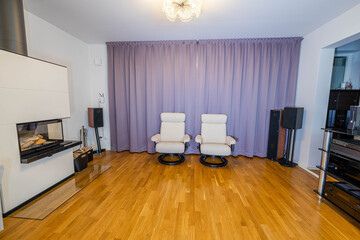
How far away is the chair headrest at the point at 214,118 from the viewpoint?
310cm

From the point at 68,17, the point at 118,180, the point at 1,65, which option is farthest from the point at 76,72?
the point at 118,180

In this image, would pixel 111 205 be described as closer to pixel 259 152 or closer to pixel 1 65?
pixel 1 65

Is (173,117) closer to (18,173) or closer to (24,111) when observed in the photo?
(24,111)

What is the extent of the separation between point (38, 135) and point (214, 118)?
288 cm

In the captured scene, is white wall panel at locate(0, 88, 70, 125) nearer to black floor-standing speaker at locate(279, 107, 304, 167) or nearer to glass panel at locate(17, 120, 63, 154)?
glass panel at locate(17, 120, 63, 154)

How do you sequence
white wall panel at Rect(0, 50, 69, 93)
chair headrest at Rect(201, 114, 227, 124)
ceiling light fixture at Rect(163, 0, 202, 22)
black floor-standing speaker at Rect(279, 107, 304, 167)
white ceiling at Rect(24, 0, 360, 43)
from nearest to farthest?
white wall panel at Rect(0, 50, 69, 93)
ceiling light fixture at Rect(163, 0, 202, 22)
white ceiling at Rect(24, 0, 360, 43)
black floor-standing speaker at Rect(279, 107, 304, 167)
chair headrest at Rect(201, 114, 227, 124)

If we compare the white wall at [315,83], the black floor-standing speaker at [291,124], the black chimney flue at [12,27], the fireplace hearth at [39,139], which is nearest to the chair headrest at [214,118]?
the black floor-standing speaker at [291,124]

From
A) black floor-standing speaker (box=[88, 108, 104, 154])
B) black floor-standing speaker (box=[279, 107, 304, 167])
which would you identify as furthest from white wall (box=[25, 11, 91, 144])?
black floor-standing speaker (box=[279, 107, 304, 167])

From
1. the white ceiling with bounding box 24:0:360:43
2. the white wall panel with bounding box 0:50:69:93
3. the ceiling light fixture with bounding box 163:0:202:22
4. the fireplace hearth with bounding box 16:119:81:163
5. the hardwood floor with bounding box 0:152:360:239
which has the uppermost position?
the white ceiling with bounding box 24:0:360:43

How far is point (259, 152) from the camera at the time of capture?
10.8ft

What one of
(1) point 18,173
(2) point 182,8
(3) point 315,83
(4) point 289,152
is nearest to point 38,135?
(1) point 18,173

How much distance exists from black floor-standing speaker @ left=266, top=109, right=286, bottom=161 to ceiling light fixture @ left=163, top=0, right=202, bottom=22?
2.40 metres

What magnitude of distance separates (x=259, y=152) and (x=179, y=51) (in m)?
2.88

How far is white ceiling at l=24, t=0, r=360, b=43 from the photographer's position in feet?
6.53
